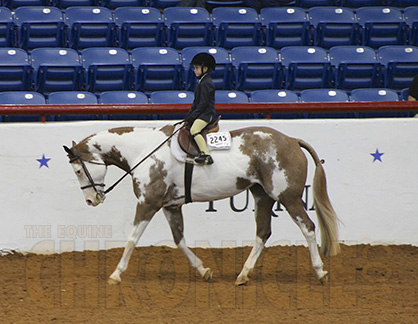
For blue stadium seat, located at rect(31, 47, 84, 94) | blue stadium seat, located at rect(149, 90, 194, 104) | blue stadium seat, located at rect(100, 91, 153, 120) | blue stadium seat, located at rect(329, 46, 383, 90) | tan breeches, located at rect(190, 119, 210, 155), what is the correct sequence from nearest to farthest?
tan breeches, located at rect(190, 119, 210, 155)
blue stadium seat, located at rect(100, 91, 153, 120)
blue stadium seat, located at rect(149, 90, 194, 104)
blue stadium seat, located at rect(31, 47, 84, 94)
blue stadium seat, located at rect(329, 46, 383, 90)

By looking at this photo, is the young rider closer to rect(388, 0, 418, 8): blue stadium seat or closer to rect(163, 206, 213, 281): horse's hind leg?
rect(163, 206, 213, 281): horse's hind leg

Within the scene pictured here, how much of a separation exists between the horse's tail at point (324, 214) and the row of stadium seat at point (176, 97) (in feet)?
8.42

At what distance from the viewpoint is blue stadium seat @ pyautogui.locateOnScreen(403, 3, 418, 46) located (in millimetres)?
12969

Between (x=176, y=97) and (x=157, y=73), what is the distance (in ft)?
3.59

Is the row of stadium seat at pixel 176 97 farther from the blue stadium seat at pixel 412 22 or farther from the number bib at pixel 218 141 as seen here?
the blue stadium seat at pixel 412 22

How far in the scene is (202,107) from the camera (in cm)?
676

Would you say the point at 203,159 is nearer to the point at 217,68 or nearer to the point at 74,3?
the point at 217,68

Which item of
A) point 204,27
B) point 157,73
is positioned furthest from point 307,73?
point 157,73

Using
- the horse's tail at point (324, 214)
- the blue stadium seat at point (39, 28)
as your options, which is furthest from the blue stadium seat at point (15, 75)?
the horse's tail at point (324, 214)

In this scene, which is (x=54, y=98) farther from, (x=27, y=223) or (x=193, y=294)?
(x=193, y=294)

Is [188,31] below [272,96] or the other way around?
the other way around

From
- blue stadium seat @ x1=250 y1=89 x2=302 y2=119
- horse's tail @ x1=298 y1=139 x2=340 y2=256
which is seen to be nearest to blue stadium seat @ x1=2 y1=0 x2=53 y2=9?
blue stadium seat @ x1=250 y1=89 x2=302 y2=119

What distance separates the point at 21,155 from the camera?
786cm

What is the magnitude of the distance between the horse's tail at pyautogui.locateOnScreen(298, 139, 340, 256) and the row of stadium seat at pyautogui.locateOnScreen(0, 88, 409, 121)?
2.56 meters
